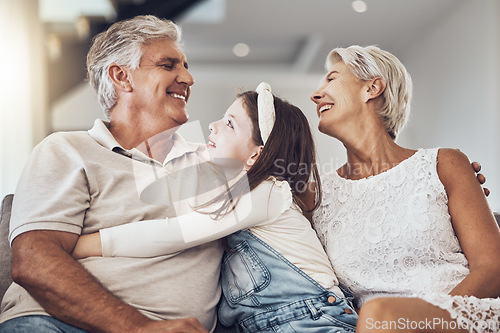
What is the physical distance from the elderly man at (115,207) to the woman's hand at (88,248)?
0.02 metres

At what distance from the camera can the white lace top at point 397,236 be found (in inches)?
53.0

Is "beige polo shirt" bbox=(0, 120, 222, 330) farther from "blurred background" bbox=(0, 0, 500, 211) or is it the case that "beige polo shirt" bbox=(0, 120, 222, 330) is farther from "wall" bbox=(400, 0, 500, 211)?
"wall" bbox=(400, 0, 500, 211)

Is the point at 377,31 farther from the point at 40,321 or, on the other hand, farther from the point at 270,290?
the point at 40,321

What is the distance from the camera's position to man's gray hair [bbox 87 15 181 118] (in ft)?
5.38

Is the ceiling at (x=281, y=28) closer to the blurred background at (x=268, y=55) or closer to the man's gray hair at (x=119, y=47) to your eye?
the blurred background at (x=268, y=55)

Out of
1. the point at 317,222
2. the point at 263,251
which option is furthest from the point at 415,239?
the point at 263,251

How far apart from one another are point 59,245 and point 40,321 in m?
0.17

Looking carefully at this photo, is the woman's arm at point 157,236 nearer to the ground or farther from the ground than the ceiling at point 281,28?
nearer to the ground

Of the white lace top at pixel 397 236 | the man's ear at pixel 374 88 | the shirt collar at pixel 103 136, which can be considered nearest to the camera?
the white lace top at pixel 397 236

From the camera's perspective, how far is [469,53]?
4496 mm

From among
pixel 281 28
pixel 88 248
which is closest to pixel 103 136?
pixel 88 248

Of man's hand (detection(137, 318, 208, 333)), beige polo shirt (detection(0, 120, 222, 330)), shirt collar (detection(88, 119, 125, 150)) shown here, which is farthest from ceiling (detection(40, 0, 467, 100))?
man's hand (detection(137, 318, 208, 333))

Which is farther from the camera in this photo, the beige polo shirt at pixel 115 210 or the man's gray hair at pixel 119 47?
the man's gray hair at pixel 119 47

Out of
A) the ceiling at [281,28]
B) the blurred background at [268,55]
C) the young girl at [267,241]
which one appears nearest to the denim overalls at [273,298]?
the young girl at [267,241]
